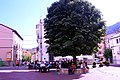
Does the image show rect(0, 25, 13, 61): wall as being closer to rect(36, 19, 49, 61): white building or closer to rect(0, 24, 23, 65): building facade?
rect(0, 24, 23, 65): building facade

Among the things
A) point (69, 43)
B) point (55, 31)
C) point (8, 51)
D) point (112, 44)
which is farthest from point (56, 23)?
point (112, 44)

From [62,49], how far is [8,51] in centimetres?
3304

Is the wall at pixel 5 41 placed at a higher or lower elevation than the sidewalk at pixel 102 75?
higher

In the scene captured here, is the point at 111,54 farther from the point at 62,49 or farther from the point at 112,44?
the point at 62,49

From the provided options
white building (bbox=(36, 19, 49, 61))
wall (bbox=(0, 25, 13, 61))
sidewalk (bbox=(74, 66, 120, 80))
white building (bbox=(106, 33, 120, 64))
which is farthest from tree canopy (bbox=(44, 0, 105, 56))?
white building (bbox=(106, 33, 120, 64))

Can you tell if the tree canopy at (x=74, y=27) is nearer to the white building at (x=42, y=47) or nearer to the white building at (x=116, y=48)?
the white building at (x=42, y=47)

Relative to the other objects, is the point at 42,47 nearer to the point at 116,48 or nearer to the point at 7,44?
the point at 7,44

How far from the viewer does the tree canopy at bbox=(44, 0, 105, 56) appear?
1273 inches

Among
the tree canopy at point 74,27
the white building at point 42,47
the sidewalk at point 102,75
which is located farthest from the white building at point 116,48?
the sidewalk at point 102,75

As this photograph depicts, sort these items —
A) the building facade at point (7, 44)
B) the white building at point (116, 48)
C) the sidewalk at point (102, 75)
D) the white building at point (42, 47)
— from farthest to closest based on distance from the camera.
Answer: the white building at point (42, 47), the white building at point (116, 48), the building facade at point (7, 44), the sidewalk at point (102, 75)

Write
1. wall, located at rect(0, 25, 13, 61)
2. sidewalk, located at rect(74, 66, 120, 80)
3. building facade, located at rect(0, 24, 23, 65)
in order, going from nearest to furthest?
1. sidewalk, located at rect(74, 66, 120, 80)
2. building facade, located at rect(0, 24, 23, 65)
3. wall, located at rect(0, 25, 13, 61)

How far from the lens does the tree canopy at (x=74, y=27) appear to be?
32.3 m

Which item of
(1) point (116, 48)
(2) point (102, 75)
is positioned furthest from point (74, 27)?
(1) point (116, 48)

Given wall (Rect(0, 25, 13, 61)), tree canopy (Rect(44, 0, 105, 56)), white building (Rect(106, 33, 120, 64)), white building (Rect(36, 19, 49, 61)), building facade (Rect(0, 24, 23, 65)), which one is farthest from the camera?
white building (Rect(36, 19, 49, 61))
